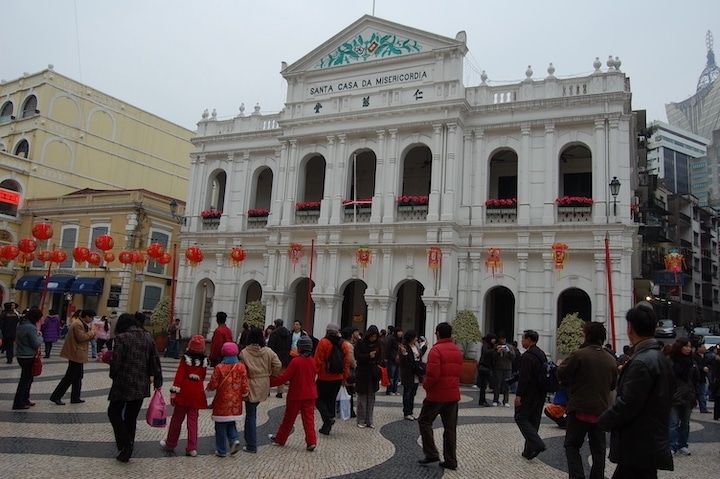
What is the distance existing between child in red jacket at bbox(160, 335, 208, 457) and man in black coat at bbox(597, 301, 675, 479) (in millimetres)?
5215

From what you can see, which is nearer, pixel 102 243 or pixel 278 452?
pixel 278 452

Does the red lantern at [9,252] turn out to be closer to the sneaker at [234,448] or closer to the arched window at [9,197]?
the arched window at [9,197]


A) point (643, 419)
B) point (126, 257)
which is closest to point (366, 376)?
point (643, 419)

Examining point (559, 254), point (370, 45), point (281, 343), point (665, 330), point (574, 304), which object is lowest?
point (281, 343)

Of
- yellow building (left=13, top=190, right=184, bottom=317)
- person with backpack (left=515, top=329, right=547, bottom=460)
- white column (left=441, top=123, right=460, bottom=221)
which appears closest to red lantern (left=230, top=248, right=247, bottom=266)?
yellow building (left=13, top=190, right=184, bottom=317)

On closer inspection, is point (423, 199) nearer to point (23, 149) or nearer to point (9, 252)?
point (9, 252)

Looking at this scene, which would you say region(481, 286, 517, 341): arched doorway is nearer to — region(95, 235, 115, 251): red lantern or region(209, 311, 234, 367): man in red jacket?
region(209, 311, 234, 367): man in red jacket

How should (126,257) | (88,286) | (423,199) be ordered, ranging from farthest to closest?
(88,286), (126,257), (423,199)

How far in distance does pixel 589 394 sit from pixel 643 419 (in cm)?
208

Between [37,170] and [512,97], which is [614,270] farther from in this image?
[37,170]

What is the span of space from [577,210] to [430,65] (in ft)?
27.8

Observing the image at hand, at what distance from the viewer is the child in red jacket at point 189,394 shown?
7.48 m

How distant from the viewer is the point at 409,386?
1144 cm

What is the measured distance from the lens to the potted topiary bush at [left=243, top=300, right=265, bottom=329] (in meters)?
24.5
